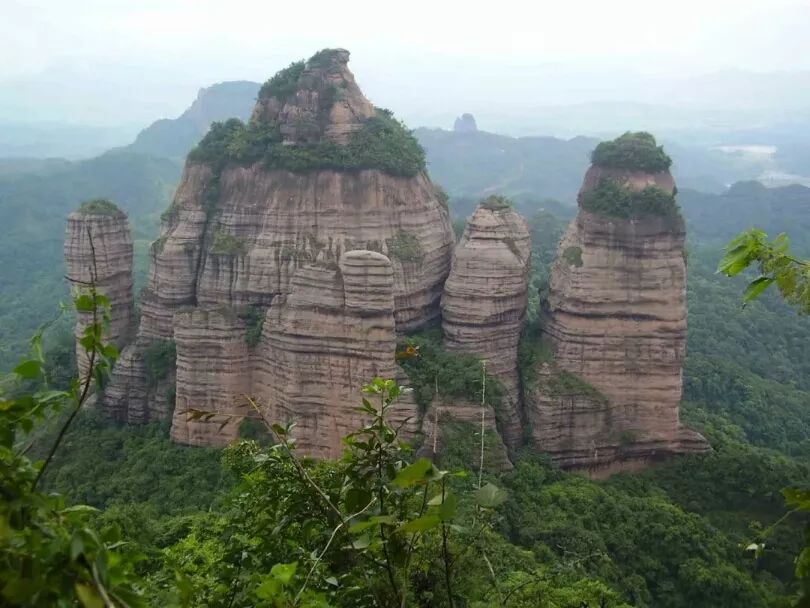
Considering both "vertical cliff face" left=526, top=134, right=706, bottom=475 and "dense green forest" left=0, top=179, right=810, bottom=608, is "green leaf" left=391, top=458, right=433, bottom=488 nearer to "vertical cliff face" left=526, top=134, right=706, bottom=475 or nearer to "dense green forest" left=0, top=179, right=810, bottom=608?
"dense green forest" left=0, top=179, right=810, bottom=608

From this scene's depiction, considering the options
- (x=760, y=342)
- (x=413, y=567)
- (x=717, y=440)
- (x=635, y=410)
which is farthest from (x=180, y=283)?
(x=760, y=342)

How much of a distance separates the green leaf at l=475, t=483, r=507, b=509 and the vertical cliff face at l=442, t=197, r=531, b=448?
54.9ft

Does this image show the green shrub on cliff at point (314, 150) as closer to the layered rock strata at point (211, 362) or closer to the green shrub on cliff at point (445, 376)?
the layered rock strata at point (211, 362)

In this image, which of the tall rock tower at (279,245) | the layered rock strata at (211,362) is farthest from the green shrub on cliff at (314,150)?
the layered rock strata at (211,362)

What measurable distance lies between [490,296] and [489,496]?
16893 mm

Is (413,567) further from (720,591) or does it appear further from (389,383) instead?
(720,591)

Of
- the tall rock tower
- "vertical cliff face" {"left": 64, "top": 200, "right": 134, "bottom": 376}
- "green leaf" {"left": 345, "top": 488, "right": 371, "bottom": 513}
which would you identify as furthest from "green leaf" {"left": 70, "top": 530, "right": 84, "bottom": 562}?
"vertical cliff face" {"left": 64, "top": 200, "right": 134, "bottom": 376}

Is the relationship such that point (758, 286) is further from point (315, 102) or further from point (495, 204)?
point (315, 102)

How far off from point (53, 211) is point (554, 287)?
5938cm

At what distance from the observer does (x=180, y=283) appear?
2117 centimetres

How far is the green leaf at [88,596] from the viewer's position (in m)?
1.80

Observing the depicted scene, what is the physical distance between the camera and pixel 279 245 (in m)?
20.4

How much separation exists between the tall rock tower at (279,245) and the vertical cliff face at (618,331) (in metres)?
4.42

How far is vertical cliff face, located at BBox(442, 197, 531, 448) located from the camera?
64.4 feet
